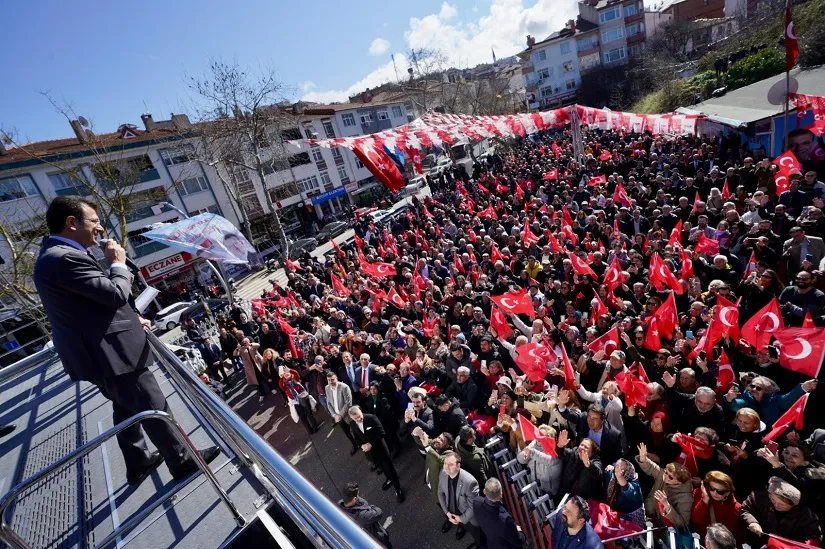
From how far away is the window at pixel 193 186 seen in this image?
107 feet

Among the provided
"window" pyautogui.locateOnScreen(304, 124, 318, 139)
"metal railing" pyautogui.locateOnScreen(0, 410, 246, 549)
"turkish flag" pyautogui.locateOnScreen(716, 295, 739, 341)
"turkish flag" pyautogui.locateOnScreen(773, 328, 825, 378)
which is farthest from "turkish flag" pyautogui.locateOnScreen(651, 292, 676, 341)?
"window" pyautogui.locateOnScreen(304, 124, 318, 139)

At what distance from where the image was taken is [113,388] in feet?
8.99

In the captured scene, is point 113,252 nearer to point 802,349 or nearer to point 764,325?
point 802,349

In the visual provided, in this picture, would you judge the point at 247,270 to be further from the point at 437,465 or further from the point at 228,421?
the point at 228,421

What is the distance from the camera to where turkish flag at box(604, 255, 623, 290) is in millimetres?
8203

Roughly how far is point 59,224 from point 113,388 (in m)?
1.12

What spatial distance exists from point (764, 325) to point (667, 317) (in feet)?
3.85

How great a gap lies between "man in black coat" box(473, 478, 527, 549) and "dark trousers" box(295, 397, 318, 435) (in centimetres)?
514

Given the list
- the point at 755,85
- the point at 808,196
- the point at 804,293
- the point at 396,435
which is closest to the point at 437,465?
the point at 396,435

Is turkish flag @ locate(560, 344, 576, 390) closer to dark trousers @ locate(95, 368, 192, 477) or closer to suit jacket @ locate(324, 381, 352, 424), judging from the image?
suit jacket @ locate(324, 381, 352, 424)

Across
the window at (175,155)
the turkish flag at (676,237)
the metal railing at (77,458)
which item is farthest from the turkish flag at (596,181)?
the window at (175,155)

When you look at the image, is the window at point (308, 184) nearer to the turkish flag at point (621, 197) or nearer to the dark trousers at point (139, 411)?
the turkish flag at point (621, 197)

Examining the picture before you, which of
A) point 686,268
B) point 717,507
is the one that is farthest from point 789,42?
point 717,507

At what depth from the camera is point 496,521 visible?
14.4 feet
